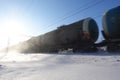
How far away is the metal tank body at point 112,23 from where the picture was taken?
13.6 meters

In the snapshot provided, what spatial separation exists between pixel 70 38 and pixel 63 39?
1129mm

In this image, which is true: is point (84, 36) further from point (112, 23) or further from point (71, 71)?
point (71, 71)

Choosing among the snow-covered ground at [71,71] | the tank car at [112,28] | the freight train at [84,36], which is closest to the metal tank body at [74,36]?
the freight train at [84,36]

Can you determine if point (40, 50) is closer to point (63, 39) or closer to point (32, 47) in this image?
point (32, 47)

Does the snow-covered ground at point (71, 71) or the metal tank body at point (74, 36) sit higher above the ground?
the metal tank body at point (74, 36)

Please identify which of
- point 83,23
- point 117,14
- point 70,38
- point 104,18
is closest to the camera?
point 117,14

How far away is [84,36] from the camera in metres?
16.0

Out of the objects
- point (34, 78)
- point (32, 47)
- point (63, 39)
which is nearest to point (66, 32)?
point (63, 39)

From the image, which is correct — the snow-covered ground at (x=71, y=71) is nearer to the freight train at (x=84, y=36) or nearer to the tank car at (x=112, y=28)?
the tank car at (x=112, y=28)

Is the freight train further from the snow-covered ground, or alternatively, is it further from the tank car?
the snow-covered ground

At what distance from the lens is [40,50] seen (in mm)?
24094

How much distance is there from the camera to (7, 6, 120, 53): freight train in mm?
13797

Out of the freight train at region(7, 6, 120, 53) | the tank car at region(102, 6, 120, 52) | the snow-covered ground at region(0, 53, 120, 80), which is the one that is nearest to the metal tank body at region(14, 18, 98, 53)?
the freight train at region(7, 6, 120, 53)

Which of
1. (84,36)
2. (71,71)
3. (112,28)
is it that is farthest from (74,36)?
(71,71)
